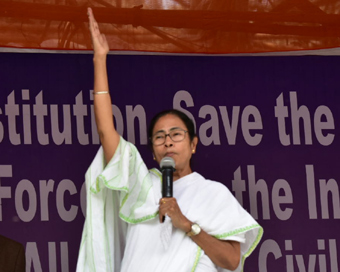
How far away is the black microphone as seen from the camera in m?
3.28

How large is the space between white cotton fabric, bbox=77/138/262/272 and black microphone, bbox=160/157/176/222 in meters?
0.19

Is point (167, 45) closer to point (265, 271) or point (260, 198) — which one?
point (260, 198)

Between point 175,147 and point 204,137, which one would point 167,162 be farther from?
point 204,137

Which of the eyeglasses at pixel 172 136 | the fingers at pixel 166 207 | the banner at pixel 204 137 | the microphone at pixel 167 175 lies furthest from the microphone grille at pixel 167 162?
the banner at pixel 204 137

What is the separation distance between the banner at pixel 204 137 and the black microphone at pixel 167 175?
1.23 m

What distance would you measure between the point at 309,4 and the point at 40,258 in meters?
1.85

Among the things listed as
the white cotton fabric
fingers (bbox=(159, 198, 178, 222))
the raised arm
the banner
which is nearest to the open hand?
the raised arm

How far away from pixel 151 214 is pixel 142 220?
0.05 metres

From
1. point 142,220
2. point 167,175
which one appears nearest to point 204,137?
point 142,220

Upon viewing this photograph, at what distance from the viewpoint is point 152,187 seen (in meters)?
3.57

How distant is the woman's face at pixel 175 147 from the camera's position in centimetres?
359

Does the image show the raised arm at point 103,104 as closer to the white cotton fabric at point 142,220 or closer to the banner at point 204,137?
the white cotton fabric at point 142,220

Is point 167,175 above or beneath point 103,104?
beneath

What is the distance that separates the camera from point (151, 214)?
3.47 meters
